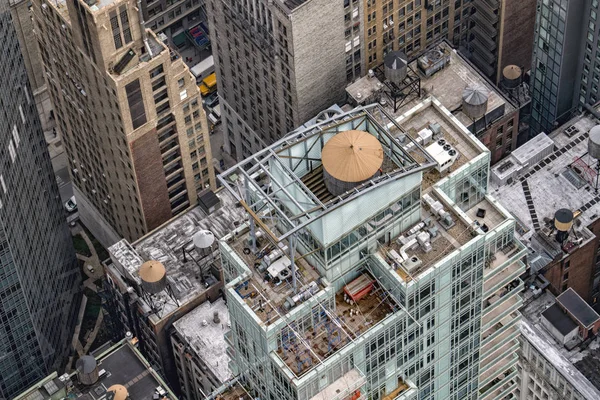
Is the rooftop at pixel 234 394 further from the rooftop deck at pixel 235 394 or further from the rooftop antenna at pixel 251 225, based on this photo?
the rooftop antenna at pixel 251 225

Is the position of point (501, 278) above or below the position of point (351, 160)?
below

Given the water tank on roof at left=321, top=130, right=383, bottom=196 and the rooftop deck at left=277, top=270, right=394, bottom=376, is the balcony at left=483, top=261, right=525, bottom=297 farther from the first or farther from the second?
the water tank on roof at left=321, top=130, right=383, bottom=196

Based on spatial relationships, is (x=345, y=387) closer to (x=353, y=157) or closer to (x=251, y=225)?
(x=251, y=225)

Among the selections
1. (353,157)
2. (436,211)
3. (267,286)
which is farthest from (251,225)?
(436,211)

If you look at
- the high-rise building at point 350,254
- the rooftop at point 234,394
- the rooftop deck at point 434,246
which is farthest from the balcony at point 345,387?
→ the rooftop at point 234,394

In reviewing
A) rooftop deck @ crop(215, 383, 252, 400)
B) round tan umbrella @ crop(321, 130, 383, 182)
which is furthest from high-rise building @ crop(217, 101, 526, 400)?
rooftop deck @ crop(215, 383, 252, 400)

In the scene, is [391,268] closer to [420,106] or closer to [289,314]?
[289,314]

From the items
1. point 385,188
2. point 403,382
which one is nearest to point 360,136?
point 385,188
